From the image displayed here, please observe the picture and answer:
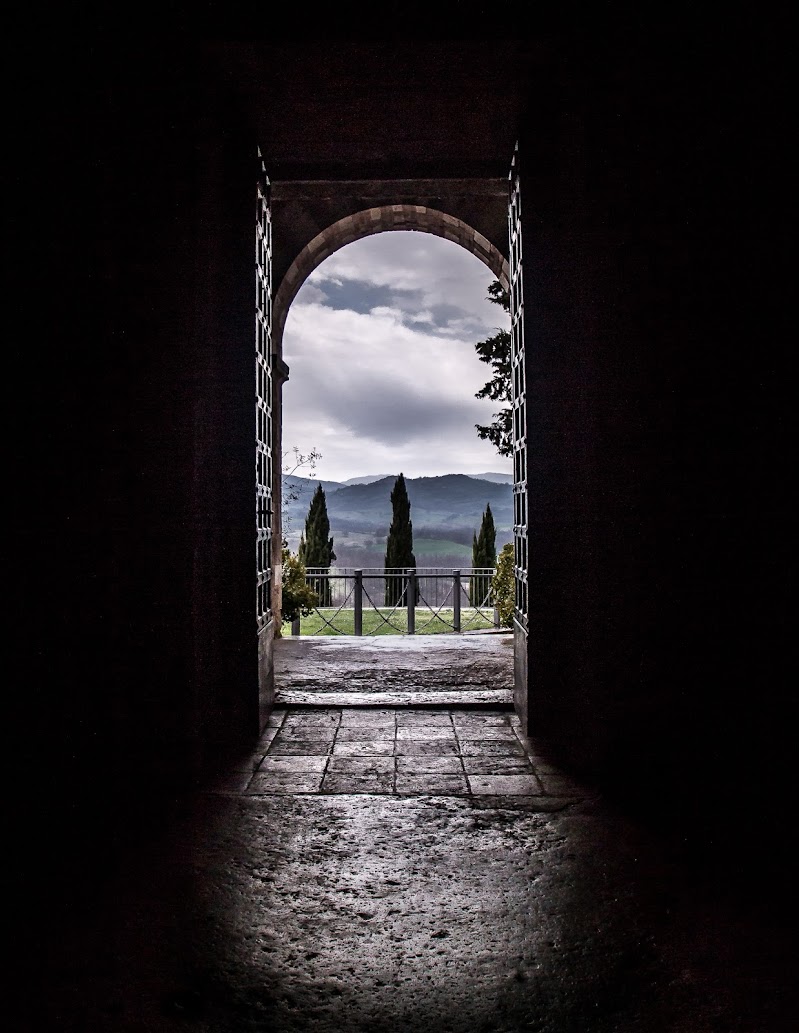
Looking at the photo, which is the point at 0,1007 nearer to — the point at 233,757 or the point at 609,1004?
the point at 609,1004

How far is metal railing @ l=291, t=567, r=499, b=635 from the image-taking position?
10.1m

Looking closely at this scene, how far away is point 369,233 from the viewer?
326 inches

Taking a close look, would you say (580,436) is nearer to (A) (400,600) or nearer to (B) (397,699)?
(B) (397,699)

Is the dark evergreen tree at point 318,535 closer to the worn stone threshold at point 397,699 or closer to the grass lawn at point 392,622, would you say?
the grass lawn at point 392,622

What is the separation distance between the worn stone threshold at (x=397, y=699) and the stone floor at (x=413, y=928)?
4.32 feet

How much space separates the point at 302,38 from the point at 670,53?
1.83 m

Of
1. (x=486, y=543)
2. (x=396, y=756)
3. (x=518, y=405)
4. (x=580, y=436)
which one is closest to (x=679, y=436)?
Result: (x=580, y=436)

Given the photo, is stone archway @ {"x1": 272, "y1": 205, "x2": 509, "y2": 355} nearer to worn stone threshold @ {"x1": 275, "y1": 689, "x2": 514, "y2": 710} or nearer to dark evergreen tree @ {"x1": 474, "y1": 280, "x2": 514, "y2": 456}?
dark evergreen tree @ {"x1": 474, "y1": 280, "x2": 514, "y2": 456}

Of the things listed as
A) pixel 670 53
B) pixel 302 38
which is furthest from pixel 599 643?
pixel 302 38

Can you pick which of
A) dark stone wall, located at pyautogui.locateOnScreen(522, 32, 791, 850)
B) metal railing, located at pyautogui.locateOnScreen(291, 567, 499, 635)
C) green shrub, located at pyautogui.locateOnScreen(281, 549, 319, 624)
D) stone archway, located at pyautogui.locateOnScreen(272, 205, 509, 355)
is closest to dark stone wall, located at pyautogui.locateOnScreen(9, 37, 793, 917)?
dark stone wall, located at pyautogui.locateOnScreen(522, 32, 791, 850)

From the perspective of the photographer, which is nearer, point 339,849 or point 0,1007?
point 0,1007

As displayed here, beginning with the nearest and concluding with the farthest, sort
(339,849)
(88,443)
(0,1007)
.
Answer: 1. (0,1007)
2. (339,849)
3. (88,443)

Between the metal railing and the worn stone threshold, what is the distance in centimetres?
343

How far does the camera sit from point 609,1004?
1.90 m
